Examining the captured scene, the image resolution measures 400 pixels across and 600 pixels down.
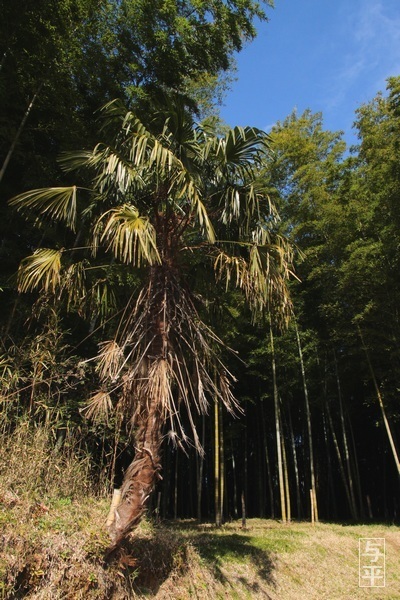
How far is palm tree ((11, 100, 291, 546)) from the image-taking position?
3.06 meters

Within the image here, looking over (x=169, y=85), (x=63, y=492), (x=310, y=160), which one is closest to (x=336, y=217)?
(x=310, y=160)

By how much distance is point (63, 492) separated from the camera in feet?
11.2

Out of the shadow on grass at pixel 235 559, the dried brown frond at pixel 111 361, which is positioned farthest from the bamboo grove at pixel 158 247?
the shadow on grass at pixel 235 559

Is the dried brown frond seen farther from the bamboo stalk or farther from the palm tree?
the bamboo stalk

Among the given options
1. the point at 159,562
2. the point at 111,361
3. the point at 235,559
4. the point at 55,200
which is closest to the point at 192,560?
the point at 159,562

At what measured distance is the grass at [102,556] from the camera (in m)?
2.53

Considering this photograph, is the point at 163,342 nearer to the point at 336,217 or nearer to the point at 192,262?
the point at 192,262

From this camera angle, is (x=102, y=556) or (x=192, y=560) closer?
(x=102, y=556)

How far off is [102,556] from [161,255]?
2.32m

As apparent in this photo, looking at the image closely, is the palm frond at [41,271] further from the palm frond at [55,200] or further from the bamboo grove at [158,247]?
the palm frond at [55,200]

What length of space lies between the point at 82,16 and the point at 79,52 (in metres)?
0.40

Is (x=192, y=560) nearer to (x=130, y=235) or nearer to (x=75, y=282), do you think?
(x=75, y=282)

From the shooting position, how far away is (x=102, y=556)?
276cm

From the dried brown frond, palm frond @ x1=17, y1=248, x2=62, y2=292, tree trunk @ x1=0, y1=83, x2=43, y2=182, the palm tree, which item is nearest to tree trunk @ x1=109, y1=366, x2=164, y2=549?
the palm tree
